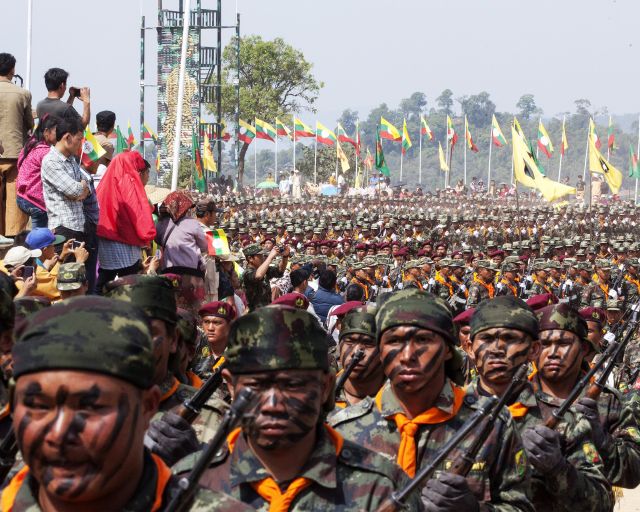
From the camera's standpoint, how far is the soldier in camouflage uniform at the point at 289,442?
3.46 metres

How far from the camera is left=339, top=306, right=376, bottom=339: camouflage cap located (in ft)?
21.7

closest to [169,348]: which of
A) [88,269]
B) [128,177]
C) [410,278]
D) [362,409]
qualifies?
[362,409]

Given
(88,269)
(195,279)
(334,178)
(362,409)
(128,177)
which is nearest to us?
(362,409)

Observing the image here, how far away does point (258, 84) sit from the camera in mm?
85938

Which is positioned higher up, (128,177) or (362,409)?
(128,177)

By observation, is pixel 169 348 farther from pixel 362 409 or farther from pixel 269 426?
pixel 269 426

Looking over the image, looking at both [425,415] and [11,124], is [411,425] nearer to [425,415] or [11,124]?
[425,415]

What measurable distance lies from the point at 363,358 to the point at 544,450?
65.9 inches

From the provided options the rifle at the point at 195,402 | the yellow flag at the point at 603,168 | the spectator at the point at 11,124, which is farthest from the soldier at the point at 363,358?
the yellow flag at the point at 603,168

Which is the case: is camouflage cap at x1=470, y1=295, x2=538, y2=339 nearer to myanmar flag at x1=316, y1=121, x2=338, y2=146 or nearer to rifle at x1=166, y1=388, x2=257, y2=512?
rifle at x1=166, y1=388, x2=257, y2=512

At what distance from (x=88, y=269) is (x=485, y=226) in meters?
39.6

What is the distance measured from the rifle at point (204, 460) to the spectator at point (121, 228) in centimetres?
637

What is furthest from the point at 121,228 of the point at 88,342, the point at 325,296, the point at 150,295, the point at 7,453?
the point at 88,342

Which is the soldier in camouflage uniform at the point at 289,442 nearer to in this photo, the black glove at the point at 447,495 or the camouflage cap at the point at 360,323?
the black glove at the point at 447,495
